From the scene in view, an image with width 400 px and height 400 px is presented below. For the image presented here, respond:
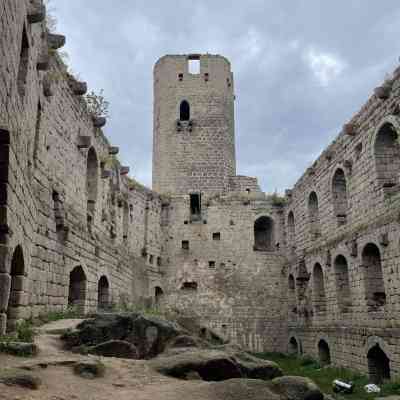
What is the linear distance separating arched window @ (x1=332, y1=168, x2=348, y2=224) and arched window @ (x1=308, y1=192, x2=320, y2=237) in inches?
82.4

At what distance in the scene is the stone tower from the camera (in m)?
24.0

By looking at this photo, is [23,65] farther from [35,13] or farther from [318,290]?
[318,290]

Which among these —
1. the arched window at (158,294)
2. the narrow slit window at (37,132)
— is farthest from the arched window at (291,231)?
the narrow slit window at (37,132)

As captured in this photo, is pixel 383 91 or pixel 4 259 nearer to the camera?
pixel 4 259

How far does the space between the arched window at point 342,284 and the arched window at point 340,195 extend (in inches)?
56.0

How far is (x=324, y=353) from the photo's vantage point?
56.3 ft

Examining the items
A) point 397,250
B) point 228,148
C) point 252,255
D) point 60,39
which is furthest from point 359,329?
point 228,148

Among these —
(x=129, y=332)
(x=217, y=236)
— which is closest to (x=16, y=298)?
(x=129, y=332)

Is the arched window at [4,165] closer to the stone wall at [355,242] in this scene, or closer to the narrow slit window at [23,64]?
the narrow slit window at [23,64]

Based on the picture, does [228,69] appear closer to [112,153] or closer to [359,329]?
[112,153]

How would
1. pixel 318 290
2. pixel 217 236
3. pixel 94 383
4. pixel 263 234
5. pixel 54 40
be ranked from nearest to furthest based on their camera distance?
pixel 94 383, pixel 54 40, pixel 318 290, pixel 217 236, pixel 263 234

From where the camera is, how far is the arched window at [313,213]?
61.0ft

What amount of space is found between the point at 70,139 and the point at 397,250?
923 cm

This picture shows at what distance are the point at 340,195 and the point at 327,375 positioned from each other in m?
6.04
